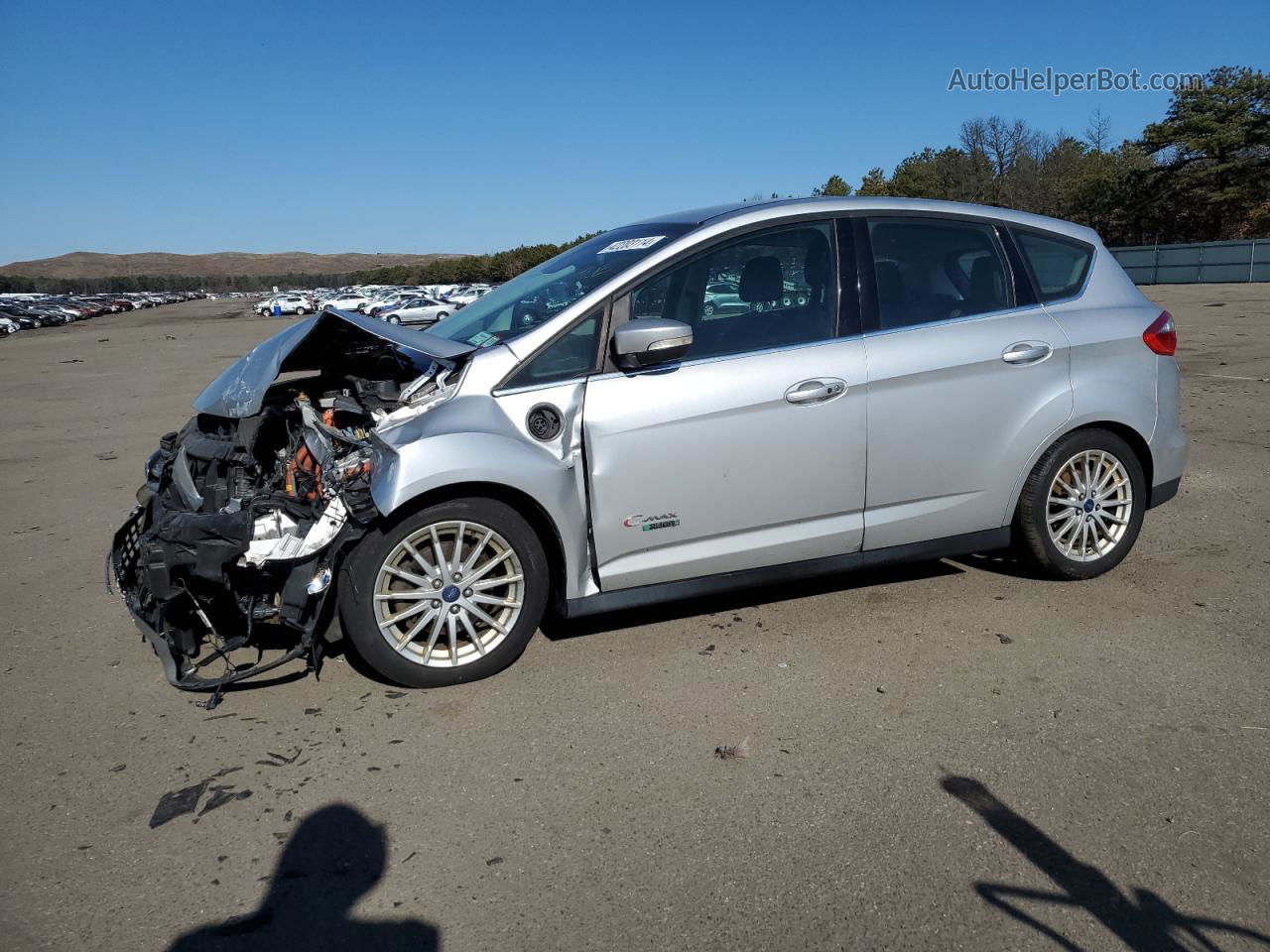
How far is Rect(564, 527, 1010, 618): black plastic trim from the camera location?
4090 mm

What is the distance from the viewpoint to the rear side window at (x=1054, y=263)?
15.8 feet

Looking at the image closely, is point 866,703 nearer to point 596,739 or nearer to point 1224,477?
point 596,739

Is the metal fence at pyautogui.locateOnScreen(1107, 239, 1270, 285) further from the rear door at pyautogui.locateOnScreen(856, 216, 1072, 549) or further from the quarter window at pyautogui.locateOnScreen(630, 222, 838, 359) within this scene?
the quarter window at pyautogui.locateOnScreen(630, 222, 838, 359)

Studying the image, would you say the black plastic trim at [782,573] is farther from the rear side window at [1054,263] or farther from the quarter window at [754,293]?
the rear side window at [1054,263]

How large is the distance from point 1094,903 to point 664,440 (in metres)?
2.21

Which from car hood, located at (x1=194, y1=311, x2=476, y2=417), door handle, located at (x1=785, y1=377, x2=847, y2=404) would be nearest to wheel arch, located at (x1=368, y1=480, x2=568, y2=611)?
car hood, located at (x1=194, y1=311, x2=476, y2=417)

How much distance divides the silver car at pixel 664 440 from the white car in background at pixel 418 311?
27898mm

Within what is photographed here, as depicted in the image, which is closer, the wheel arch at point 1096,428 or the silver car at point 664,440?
the silver car at point 664,440

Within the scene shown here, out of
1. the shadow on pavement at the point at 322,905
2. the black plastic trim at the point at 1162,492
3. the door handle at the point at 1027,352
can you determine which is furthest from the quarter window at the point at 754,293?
the shadow on pavement at the point at 322,905

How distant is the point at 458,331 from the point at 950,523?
2546mm

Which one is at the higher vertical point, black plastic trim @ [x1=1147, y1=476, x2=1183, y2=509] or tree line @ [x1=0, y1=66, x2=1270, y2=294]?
tree line @ [x1=0, y1=66, x2=1270, y2=294]

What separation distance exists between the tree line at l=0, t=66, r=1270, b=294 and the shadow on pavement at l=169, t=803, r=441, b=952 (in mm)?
45915

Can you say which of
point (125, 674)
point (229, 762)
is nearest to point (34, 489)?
point (125, 674)

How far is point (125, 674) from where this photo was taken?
4.29 metres
